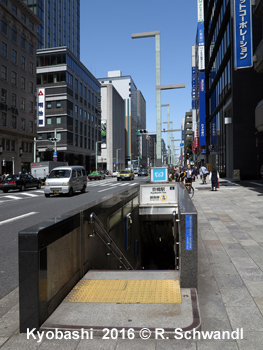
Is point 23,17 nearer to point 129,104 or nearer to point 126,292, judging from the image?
point 126,292

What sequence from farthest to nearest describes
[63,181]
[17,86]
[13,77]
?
1. [17,86]
2. [13,77]
3. [63,181]

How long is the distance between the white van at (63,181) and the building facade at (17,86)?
25384 mm

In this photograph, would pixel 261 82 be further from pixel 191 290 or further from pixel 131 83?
pixel 131 83

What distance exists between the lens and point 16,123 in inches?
1980

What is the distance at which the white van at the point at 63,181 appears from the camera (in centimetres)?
2066

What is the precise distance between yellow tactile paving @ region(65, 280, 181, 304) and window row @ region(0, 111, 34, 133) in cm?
4635

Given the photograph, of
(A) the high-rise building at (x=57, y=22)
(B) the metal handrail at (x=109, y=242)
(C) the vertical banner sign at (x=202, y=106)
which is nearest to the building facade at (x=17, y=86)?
(A) the high-rise building at (x=57, y=22)

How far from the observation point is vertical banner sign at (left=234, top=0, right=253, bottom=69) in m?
21.3

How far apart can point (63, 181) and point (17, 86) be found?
35607 millimetres

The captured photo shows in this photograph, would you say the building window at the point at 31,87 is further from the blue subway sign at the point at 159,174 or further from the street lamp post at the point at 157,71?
the street lamp post at the point at 157,71

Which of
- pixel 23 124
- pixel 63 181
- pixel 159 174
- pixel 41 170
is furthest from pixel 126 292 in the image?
pixel 23 124

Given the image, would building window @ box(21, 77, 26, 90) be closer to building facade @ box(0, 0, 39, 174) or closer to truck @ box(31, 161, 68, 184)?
building facade @ box(0, 0, 39, 174)

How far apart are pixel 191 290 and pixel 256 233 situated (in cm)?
471

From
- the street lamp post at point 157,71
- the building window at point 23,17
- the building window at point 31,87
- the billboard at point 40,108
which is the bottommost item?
the street lamp post at point 157,71
